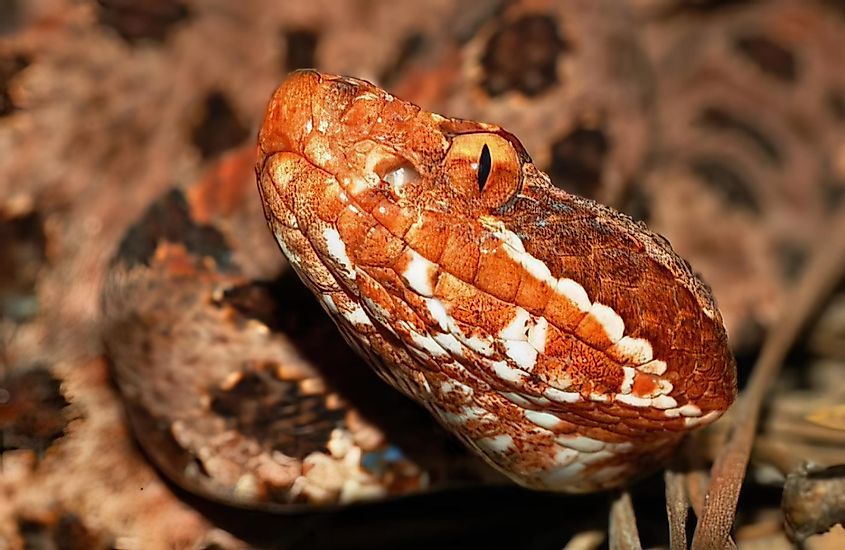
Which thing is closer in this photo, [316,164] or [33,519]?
[316,164]

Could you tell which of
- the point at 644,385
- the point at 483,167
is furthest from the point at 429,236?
the point at 644,385

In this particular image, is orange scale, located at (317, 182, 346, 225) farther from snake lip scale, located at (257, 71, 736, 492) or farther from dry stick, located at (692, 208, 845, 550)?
dry stick, located at (692, 208, 845, 550)

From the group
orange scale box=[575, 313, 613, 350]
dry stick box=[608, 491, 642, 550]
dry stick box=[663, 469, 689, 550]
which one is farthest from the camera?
dry stick box=[608, 491, 642, 550]

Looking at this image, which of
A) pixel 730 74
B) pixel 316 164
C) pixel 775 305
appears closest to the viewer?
pixel 316 164

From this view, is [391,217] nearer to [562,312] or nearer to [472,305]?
[472,305]

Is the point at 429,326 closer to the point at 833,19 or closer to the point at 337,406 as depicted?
the point at 337,406

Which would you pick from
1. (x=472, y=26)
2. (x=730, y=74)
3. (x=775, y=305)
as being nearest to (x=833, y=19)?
(x=730, y=74)

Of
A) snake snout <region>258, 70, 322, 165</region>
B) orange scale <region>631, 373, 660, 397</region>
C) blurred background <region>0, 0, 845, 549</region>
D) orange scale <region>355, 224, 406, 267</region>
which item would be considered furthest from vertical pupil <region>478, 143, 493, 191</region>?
blurred background <region>0, 0, 845, 549</region>

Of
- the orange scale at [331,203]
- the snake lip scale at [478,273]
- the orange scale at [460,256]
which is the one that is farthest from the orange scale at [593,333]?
the orange scale at [331,203]
